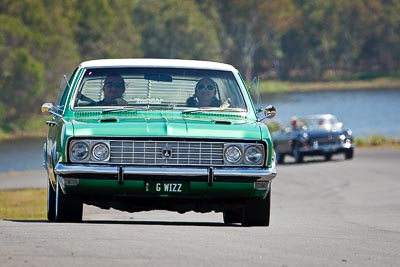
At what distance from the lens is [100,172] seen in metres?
11.2

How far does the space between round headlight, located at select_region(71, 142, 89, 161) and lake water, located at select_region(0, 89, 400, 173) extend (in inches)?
1335

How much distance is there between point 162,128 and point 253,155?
87 cm

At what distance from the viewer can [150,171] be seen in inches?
445

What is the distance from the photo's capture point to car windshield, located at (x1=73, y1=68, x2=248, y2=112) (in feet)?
40.9

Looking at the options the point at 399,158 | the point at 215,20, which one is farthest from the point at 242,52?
the point at 399,158

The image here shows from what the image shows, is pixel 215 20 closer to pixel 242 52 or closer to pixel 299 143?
pixel 242 52

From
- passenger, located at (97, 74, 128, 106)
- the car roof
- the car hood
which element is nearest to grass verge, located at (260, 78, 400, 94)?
the car roof

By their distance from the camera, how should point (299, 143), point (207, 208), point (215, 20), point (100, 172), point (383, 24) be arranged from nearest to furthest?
1. point (100, 172)
2. point (207, 208)
3. point (299, 143)
4. point (215, 20)
5. point (383, 24)

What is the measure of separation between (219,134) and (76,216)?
1.72 metres

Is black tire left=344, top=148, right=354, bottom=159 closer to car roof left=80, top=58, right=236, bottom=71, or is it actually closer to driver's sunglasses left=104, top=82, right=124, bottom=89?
car roof left=80, top=58, right=236, bottom=71

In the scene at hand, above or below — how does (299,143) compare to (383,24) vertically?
below

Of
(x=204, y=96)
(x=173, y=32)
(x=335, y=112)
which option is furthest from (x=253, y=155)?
(x=173, y=32)

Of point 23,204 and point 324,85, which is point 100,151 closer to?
point 23,204

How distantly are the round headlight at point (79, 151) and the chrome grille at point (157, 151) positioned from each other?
0.23 m
